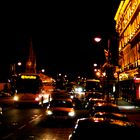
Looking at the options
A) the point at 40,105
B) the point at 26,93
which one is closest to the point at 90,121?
the point at 26,93

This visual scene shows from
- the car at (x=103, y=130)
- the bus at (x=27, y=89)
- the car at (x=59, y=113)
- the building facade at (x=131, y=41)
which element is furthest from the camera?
the building facade at (x=131, y=41)

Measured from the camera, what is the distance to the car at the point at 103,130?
335 inches

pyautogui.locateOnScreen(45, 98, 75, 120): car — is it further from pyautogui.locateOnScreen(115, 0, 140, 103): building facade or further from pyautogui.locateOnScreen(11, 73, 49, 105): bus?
pyautogui.locateOnScreen(115, 0, 140, 103): building facade

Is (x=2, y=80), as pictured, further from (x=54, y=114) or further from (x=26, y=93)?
(x=54, y=114)

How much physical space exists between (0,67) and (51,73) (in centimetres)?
8723

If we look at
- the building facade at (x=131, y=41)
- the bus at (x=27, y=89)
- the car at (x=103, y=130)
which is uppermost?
the building facade at (x=131, y=41)

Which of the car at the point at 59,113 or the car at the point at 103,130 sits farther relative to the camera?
the car at the point at 59,113

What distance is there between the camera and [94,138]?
845 centimetres

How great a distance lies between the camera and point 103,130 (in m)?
8.75

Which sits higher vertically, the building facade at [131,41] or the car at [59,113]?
the building facade at [131,41]

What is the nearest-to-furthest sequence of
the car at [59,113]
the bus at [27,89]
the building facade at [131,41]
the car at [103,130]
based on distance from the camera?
the car at [103,130]
the car at [59,113]
the bus at [27,89]
the building facade at [131,41]

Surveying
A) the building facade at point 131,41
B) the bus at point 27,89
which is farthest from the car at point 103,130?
the bus at point 27,89

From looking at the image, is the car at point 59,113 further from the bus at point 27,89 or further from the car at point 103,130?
the car at point 103,130

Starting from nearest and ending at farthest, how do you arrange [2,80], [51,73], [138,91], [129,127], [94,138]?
[94,138] → [129,127] → [138,91] → [2,80] → [51,73]
